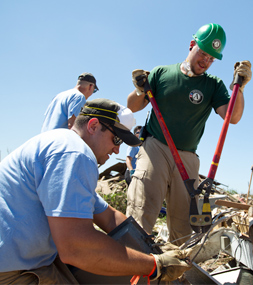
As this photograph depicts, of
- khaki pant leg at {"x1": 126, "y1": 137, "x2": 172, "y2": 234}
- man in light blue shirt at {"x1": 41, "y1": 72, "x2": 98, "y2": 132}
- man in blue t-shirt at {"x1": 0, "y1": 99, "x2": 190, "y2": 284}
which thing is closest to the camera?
man in blue t-shirt at {"x1": 0, "y1": 99, "x2": 190, "y2": 284}

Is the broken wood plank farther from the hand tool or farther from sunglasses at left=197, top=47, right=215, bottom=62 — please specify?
sunglasses at left=197, top=47, right=215, bottom=62

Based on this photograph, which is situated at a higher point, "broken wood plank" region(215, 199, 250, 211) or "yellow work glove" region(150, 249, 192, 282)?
"broken wood plank" region(215, 199, 250, 211)

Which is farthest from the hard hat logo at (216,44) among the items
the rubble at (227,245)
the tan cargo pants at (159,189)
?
the rubble at (227,245)

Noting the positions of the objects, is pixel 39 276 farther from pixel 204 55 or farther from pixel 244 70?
pixel 244 70

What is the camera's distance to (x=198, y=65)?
3037mm

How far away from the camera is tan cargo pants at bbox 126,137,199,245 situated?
2.78 metres

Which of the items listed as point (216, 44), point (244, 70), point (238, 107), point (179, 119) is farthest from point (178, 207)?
point (216, 44)

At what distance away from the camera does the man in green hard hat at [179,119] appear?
287 cm

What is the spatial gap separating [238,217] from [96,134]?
7.95 feet

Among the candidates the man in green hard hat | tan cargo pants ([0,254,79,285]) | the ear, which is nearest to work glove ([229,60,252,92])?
the man in green hard hat

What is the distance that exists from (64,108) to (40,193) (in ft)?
7.48

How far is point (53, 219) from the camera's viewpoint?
1.32m

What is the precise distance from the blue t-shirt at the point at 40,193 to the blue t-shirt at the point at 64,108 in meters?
1.96

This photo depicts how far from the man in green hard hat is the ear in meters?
1.25
